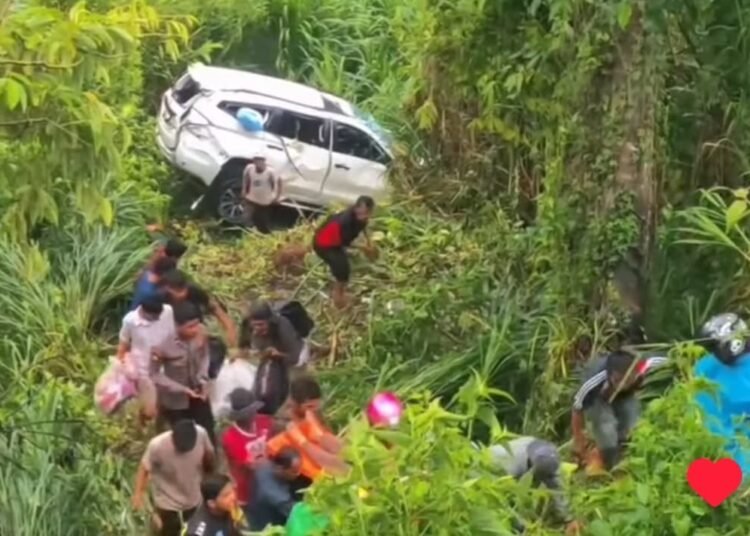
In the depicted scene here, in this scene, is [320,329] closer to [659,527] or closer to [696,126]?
[696,126]

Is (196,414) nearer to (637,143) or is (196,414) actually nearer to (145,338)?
(145,338)

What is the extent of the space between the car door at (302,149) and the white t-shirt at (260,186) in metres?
0.91

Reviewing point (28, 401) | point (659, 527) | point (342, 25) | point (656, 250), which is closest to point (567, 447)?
point (656, 250)

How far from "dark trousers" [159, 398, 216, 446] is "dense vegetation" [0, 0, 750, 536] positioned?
0.35 m

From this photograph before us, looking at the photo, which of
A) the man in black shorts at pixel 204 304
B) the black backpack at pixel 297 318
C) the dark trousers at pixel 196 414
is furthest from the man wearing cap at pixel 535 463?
the black backpack at pixel 297 318

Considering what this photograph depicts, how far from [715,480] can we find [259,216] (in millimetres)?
8945

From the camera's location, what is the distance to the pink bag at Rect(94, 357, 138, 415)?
8.83 meters

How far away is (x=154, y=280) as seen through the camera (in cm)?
944

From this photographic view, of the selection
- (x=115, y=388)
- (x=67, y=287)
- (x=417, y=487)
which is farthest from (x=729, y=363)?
(x=67, y=287)

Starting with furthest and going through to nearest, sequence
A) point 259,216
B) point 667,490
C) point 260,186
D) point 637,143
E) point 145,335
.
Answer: point 259,216, point 260,186, point 637,143, point 145,335, point 667,490

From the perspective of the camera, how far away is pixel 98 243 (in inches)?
468

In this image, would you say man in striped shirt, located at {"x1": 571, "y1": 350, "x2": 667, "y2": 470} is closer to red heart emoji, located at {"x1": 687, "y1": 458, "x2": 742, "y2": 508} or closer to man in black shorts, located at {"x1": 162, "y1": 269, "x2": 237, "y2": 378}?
man in black shorts, located at {"x1": 162, "y1": 269, "x2": 237, "y2": 378}

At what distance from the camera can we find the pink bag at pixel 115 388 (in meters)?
8.83

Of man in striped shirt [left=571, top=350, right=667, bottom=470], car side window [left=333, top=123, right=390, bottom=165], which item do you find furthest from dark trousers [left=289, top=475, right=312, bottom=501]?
car side window [left=333, top=123, right=390, bottom=165]
